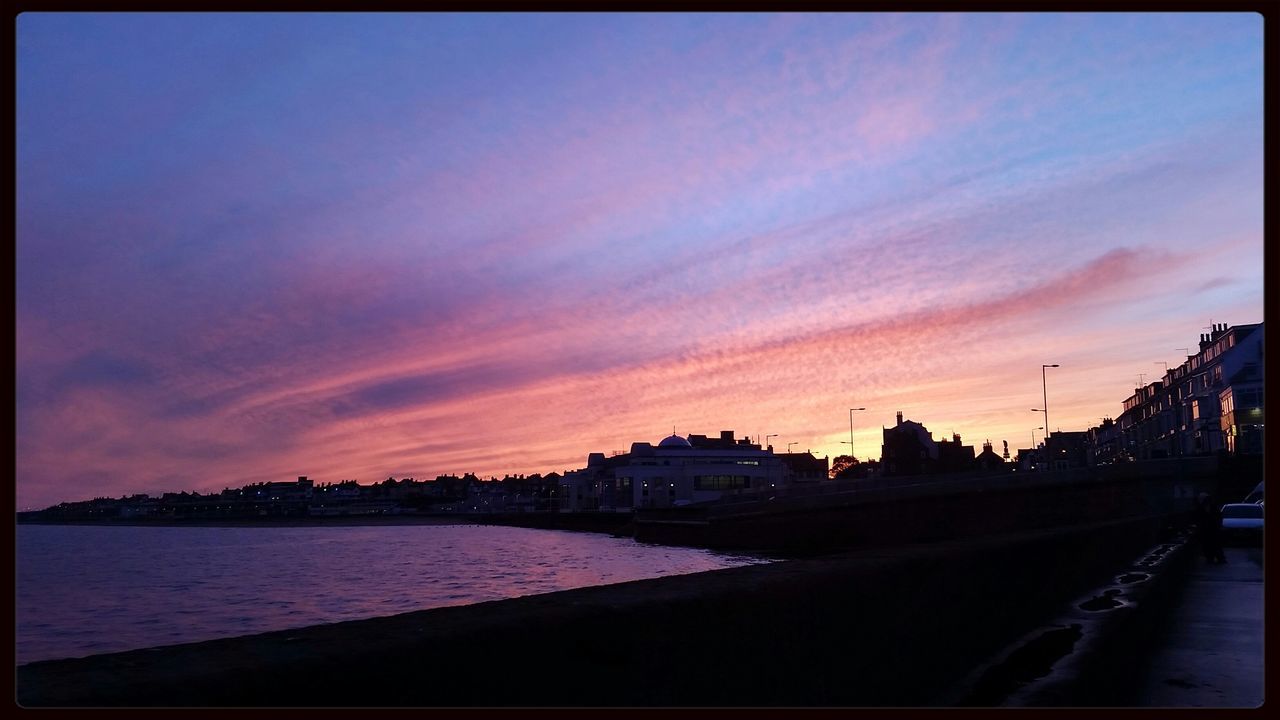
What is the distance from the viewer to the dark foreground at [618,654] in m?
4.19

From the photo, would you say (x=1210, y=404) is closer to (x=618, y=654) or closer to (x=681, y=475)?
(x=681, y=475)

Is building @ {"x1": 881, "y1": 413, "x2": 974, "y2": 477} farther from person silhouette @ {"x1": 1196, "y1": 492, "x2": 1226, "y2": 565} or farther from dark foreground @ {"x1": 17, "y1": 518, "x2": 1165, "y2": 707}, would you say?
dark foreground @ {"x1": 17, "y1": 518, "x2": 1165, "y2": 707}

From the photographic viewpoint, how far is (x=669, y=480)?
16438 cm

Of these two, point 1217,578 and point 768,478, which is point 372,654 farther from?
point 768,478

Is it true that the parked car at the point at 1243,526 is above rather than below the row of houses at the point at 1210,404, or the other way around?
below

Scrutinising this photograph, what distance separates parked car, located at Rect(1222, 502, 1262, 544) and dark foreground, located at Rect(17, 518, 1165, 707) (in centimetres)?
3568

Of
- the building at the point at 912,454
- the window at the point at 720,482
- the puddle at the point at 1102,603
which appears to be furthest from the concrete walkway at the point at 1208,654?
the building at the point at 912,454

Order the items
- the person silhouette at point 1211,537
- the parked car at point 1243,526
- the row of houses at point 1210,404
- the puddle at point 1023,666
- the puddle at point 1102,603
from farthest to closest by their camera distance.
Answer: the row of houses at point 1210,404, the parked car at point 1243,526, the person silhouette at point 1211,537, the puddle at point 1102,603, the puddle at point 1023,666

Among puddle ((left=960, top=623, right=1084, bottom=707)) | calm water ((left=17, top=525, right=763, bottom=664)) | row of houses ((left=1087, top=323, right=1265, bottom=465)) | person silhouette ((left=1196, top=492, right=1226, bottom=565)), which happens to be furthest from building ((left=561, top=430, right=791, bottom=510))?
puddle ((left=960, top=623, right=1084, bottom=707))

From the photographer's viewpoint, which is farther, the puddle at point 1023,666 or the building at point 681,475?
the building at point 681,475

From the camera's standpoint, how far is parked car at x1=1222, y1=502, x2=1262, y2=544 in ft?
128

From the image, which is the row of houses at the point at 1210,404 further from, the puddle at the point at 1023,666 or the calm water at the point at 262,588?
the puddle at the point at 1023,666

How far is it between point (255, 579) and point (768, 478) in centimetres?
11944

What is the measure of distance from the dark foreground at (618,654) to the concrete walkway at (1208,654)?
2.15 meters
